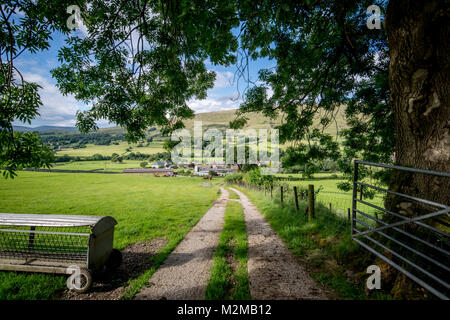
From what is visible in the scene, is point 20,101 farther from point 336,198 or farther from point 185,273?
point 336,198

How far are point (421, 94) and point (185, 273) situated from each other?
5954 millimetres

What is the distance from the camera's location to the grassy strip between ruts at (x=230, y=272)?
11.1 feet

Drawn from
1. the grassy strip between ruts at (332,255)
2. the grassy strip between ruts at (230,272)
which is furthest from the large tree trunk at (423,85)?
the grassy strip between ruts at (230,272)

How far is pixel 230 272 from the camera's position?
13.8ft

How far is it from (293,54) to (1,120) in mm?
7758

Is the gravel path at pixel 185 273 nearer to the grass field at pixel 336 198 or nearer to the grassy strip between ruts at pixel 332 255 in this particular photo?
the grassy strip between ruts at pixel 332 255

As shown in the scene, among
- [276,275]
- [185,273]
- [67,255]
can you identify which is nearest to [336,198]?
[276,275]

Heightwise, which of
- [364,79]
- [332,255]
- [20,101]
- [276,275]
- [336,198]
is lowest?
[276,275]

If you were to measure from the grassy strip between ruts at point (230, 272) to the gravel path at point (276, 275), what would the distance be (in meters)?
0.17

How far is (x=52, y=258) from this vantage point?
3961 mm

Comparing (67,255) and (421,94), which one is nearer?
(421,94)
